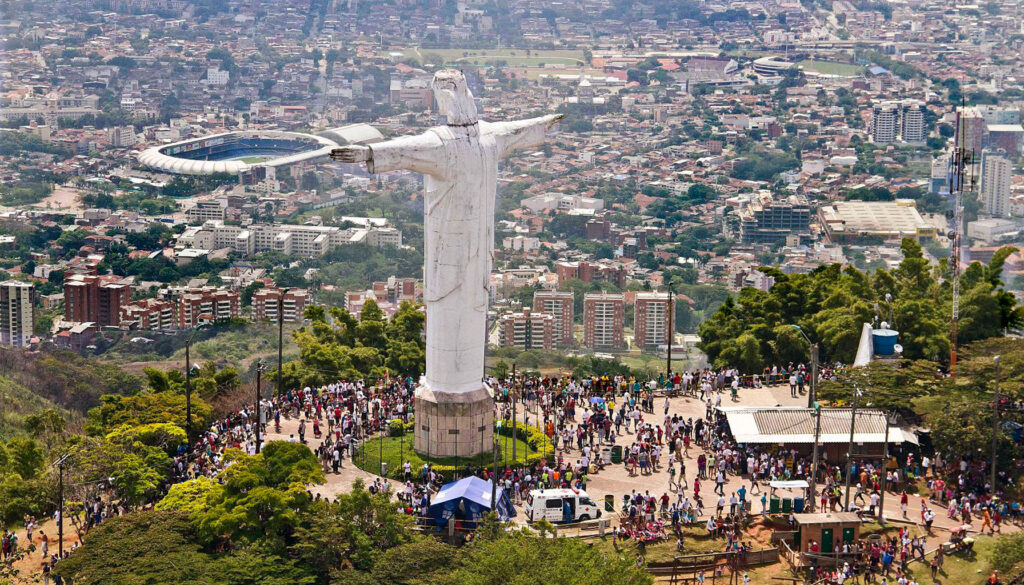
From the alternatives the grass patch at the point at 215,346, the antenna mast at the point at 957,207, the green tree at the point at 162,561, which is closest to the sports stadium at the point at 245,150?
the grass patch at the point at 215,346

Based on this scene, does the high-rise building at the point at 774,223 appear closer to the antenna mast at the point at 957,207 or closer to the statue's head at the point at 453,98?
the antenna mast at the point at 957,207

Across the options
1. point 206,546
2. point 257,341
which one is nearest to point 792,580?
point 206,546

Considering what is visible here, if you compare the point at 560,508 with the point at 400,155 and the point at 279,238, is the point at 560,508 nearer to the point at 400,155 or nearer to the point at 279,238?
the point at 400,155

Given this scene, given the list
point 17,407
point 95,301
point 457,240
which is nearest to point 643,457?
point 457,240

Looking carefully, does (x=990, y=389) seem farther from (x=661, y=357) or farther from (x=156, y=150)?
(x=156, y=150)

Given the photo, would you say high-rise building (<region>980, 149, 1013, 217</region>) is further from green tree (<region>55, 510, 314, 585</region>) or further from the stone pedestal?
green tree (<region>55, 510, 314, 585</region>)

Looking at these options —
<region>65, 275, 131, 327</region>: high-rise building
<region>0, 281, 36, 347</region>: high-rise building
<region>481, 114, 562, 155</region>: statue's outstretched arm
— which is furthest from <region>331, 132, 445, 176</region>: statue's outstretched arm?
<region>65, 275, 131, 327</region>: high-rise building
